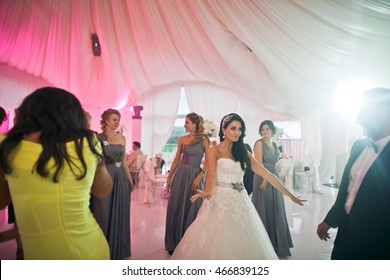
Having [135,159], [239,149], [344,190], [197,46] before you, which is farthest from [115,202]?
[135,159]

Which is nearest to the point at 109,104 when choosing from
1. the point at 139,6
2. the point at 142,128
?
the point at 142,128

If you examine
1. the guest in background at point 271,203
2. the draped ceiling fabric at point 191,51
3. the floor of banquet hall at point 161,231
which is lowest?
the floor of banquet hall at point 161,231

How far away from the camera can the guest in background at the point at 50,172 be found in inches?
Result: 29.8

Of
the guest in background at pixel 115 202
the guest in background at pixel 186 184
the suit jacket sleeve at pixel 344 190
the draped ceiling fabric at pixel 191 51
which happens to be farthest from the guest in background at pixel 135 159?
the suit jacket sleeve at pixel 344 190

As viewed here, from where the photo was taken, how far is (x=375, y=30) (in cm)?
203

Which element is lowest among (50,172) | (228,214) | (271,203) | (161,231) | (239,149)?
(161,231)

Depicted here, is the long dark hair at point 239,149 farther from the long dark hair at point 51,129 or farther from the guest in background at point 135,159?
the guest in background at point 135,159

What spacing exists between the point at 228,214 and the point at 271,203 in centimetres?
113

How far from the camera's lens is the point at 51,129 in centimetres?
79

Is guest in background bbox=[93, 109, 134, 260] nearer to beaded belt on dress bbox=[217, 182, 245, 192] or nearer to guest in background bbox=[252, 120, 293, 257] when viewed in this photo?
beaded belt on dress bbox=[217, 182, 245, 192]

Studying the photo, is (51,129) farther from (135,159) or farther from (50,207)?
(135,159)

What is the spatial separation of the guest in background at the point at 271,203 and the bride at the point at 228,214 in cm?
81

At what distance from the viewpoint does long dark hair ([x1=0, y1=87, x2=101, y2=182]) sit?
750 mm
